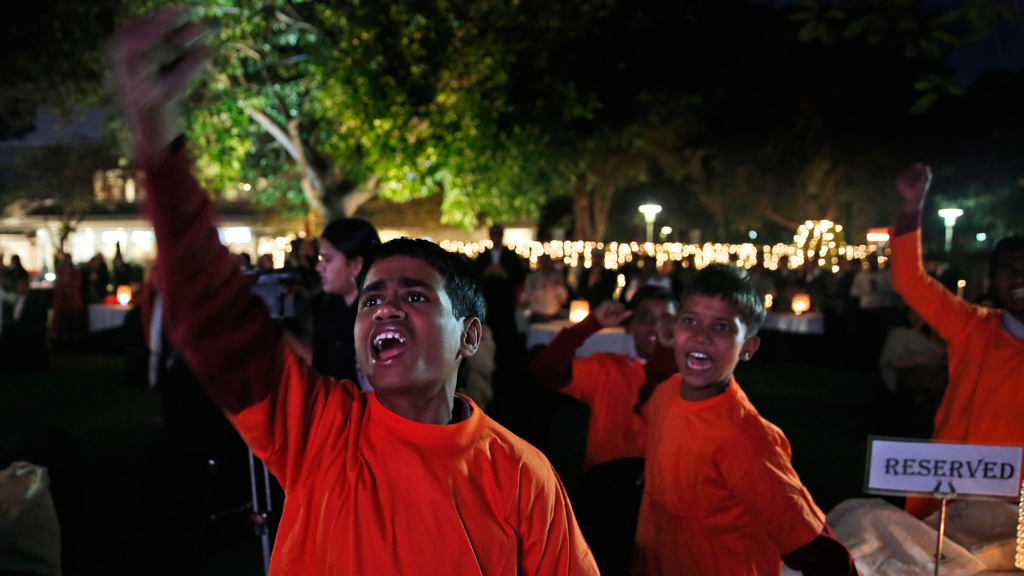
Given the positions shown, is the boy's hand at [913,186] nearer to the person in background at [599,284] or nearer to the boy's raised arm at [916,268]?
the boy's raised arm at [916,268]

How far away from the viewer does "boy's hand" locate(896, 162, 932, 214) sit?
134 inches

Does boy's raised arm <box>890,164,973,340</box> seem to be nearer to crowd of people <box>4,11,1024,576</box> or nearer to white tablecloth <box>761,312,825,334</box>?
crowd of people <box>4,11,1024,576</box>

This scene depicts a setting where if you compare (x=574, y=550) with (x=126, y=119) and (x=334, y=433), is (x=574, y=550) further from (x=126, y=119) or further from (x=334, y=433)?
(x=126, y=119)

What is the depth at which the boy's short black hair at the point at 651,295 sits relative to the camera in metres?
3.74

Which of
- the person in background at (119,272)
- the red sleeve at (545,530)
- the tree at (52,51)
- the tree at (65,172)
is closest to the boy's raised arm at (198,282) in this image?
the red sleeve at (545,530)

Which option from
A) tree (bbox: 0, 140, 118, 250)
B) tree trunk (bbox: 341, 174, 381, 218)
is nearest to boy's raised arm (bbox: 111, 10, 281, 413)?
tree trunk (bbox: 341, 174, 381, 218)

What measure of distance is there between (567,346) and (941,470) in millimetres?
1422

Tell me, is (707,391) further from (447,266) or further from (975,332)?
(975,332)

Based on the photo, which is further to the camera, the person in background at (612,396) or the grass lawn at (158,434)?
the grass lawn at (158,434)

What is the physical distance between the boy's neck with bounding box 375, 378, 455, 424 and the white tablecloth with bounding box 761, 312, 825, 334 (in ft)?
37.0

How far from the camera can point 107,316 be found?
454 inches

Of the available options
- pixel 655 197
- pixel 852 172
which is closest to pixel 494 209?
pixel 852 172

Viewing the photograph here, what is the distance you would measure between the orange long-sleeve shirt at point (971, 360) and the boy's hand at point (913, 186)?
126 mm

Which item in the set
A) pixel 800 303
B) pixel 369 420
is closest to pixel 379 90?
pixel 800 303
